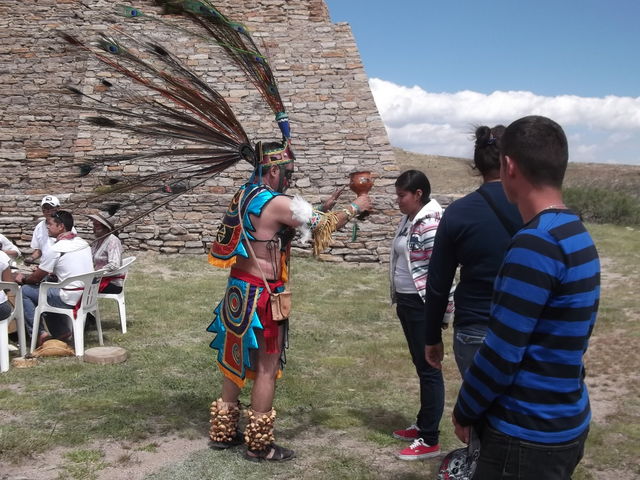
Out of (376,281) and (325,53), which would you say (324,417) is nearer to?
(376,281)

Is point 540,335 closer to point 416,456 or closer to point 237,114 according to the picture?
point 416,456

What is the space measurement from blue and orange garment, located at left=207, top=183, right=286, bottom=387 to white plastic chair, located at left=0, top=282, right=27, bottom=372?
2551 mm

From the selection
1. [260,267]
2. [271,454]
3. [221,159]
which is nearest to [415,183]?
[260,267]

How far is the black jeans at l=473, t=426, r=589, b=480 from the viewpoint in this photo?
1.93 meters

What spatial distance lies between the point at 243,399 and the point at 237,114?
1042 centimetres

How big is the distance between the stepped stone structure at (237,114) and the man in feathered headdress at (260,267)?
8138 mm

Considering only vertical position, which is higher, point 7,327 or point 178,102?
point 178,102

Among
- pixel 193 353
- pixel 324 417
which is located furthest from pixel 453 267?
pixel 193 353

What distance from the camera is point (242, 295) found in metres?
3.61

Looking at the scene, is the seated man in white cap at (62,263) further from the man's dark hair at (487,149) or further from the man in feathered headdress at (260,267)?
the man's dark hair at (487,149)

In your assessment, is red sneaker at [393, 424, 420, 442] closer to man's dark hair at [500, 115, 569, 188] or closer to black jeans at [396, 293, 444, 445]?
black jeans at [396, 293, 444, 445]

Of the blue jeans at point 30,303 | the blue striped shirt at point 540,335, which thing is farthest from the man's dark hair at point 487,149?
the blue jeans at point 30,303

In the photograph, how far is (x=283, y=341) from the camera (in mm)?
3752

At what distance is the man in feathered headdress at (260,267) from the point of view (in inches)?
139
